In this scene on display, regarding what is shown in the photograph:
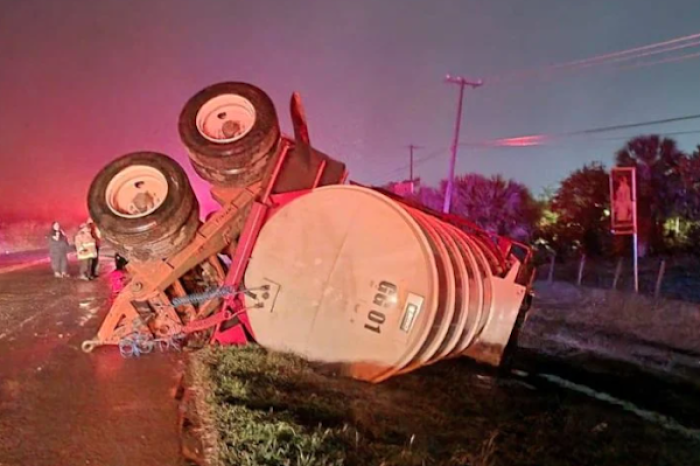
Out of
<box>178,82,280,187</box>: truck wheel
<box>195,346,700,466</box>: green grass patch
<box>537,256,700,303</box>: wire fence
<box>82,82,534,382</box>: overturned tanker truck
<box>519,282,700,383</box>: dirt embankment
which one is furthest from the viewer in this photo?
<box>537,256,700,303</box>: wire fence

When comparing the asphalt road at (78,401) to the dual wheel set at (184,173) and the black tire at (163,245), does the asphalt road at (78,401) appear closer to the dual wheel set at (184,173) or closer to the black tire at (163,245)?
the black tire at (163,245)

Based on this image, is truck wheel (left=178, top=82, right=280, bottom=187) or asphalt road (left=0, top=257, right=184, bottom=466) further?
truck wheel (left=178, top=82, right=280, bottom=187)

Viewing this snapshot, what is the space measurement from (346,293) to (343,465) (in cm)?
241

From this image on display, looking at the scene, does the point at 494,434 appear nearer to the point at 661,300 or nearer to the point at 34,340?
the point at 34,340

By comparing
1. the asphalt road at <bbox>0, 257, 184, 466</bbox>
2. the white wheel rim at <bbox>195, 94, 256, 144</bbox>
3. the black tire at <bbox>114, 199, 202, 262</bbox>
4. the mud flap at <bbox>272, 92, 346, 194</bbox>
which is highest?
the white wheel rim at <bbox>195, 94, 256, 144</bbox>

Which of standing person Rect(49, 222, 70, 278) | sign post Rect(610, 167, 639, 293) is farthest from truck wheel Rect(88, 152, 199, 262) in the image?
sign post Rect(610, 167, 639, 293)

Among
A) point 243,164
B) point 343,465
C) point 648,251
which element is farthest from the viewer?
point 648,251

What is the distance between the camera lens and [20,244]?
33.4m

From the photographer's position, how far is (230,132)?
6727 millimetres

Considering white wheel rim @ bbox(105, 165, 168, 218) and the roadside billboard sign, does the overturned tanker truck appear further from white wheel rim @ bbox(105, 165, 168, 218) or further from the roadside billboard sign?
the roadside billboard sign

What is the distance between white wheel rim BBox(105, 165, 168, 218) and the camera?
6480 millimetres

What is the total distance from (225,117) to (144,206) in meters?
1.30

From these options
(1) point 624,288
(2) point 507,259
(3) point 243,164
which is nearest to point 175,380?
(3) point 243,164

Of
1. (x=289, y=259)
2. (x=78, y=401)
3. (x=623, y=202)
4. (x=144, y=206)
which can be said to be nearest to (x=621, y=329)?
(x=623, y=202)
